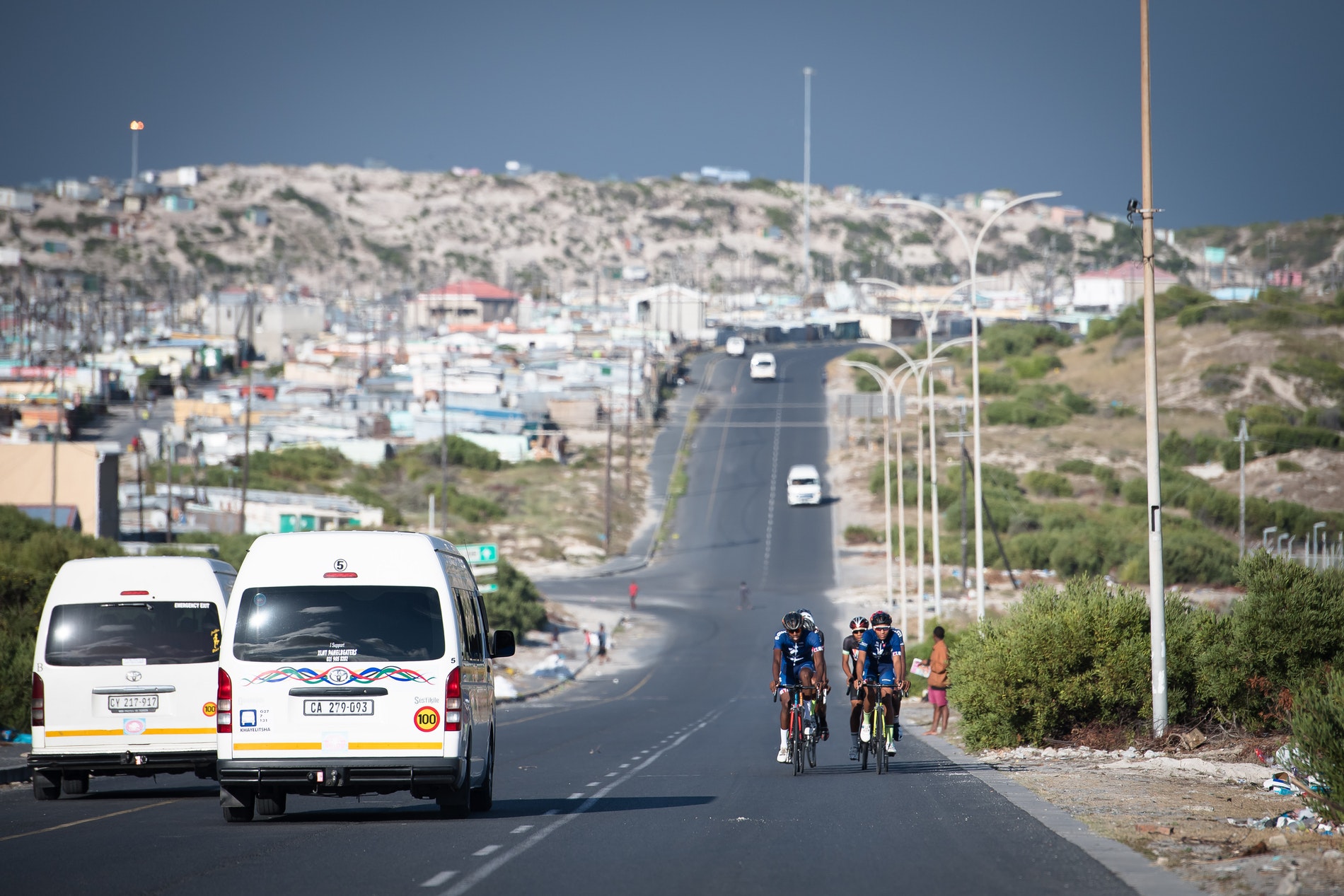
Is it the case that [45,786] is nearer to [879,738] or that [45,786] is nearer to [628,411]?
[879,738]

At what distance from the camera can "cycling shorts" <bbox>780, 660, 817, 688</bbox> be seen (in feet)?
60.0

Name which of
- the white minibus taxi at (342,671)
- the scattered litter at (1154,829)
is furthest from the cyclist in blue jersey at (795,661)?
the scattered litter at (1154,829)

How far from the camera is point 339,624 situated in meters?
13.1

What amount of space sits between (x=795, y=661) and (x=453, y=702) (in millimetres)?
6332

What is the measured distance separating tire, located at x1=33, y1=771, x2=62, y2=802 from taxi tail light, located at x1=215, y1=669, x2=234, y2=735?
15.9 ft

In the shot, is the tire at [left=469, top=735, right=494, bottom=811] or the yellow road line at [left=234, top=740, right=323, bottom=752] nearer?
the yellow road line at [left=234, top=740, right=323, bottom=752]

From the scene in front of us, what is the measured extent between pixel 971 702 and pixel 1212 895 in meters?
12.4

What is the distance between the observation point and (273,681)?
12.9 metres

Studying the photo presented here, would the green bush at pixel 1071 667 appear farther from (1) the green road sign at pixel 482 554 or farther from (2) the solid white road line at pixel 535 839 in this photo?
(1) the green road sign at pixel 482 554

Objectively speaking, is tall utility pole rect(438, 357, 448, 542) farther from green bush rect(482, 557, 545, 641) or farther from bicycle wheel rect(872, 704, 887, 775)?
bicycle wheel rect(872, 704, 887, 775)

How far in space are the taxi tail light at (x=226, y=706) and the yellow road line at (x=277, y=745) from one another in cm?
15

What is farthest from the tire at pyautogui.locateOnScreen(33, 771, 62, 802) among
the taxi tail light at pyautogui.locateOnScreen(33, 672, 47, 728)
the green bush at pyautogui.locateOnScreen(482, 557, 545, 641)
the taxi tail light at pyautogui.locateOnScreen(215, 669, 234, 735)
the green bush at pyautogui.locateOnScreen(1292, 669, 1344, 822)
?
the green bush at pyautogui.locateOnScreen(482, 557, 545, 641)

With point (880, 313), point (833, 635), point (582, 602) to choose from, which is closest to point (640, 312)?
point (880, 313)

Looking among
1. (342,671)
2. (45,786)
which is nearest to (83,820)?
(45,786)
